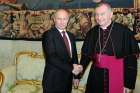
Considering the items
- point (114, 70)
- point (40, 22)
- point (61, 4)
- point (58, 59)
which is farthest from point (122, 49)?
point (40, 22)

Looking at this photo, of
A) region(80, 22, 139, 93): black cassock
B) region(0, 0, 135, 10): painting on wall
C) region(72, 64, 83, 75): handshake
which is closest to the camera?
region(80, 22, 139, 93): black cassock

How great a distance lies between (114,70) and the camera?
305 cm

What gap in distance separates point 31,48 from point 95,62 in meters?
1.99

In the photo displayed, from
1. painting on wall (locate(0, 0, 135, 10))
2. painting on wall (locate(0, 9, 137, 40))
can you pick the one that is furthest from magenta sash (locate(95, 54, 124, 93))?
painting on wall (locate(0, 0, 135, 10))

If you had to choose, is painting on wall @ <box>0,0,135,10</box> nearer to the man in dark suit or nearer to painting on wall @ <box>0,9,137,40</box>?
painting on wall @ <box>0,9,137,40</box>

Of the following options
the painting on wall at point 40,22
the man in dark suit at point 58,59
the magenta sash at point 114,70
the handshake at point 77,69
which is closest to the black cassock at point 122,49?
the magenta sash at point 114,70

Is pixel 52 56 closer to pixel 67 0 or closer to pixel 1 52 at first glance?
pixel 67 0

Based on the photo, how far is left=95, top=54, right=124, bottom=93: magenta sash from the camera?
3025mm

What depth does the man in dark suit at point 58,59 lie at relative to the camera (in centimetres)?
307

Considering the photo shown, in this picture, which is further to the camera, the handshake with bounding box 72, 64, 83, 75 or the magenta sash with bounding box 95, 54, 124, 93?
the handshake with bounding box 72, 64, 83, 75

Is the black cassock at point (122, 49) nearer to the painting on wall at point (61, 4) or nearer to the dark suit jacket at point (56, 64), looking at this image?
the dark suit jacket at point (56, 64)

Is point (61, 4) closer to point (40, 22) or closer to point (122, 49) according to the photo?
point (40, 22)

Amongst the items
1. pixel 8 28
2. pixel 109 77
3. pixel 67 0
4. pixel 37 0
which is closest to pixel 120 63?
pixel 109 77

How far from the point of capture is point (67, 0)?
177 inches
